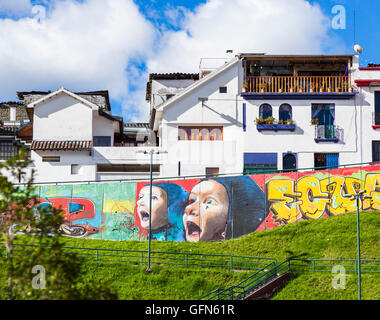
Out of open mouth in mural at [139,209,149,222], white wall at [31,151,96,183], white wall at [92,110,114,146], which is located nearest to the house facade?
white wall at [92,110,114,146]

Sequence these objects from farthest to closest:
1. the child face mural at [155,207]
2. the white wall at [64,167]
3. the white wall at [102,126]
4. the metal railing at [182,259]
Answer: the white wall at [102,126]
the white wall at [64,167]
the child face mural at [155,207]
the metal railing at [182,259]

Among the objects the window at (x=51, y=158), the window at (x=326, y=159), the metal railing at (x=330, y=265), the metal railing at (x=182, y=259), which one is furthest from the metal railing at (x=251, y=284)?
the window at (x=51, y=158)

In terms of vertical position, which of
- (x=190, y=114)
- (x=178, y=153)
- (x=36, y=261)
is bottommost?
(x=36, y=261)

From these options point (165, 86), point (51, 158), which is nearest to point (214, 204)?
point (51, 158)

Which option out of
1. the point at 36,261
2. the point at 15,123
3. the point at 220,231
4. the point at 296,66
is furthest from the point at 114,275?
the point at 15,123

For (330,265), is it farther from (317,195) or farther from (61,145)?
(61,145)

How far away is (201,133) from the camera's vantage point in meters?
45.8

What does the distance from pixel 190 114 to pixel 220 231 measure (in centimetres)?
1028

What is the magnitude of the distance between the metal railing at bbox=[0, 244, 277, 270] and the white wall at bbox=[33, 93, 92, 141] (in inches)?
502

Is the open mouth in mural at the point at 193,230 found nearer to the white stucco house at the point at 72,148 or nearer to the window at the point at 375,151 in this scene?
the white stucco house at the point at 72,148

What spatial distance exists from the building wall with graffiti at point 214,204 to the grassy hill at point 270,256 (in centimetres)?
96

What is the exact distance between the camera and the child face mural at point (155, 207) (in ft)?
130
